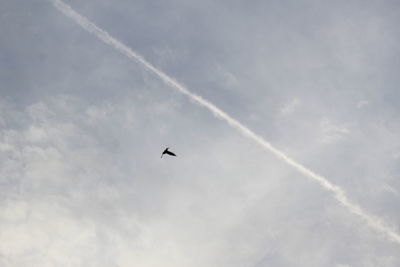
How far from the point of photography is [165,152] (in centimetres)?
12338
